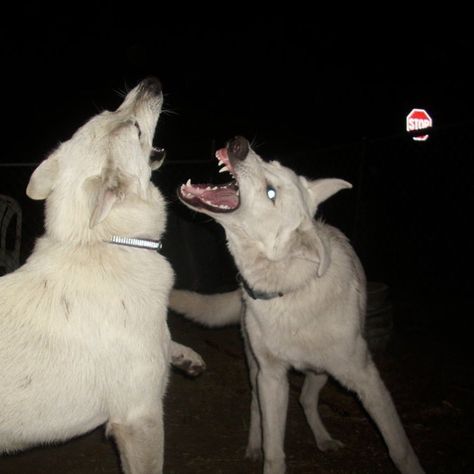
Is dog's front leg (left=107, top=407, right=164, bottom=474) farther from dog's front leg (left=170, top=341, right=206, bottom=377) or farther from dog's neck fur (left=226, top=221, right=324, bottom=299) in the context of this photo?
dog's neck fur (left=226, top=221, right=324, bottom=299)

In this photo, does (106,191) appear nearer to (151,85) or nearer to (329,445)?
(151,85)

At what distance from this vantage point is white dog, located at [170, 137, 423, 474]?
112 inches

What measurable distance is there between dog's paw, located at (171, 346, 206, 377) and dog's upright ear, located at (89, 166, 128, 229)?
1022 mm

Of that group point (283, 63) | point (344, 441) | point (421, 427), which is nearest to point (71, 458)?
point (344, 441)

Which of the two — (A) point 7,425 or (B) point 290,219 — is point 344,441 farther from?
(A) point 7,425

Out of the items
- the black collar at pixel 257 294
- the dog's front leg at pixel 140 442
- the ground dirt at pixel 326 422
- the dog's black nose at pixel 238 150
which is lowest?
the ground dirt at pixel 326 422

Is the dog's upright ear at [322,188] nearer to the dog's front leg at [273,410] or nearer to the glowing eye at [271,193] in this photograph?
the glowing eye at [271,193]

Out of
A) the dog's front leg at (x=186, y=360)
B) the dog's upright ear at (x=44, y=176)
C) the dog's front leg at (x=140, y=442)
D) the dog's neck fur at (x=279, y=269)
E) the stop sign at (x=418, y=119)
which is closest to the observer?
the dog's front leg at (x=140, y=442)

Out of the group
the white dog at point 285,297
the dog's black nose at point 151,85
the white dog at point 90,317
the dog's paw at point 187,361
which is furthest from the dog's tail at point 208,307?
the dog's black nose at point 151,85

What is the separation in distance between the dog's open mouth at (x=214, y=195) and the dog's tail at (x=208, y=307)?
2.97ft

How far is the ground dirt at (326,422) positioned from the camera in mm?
3221

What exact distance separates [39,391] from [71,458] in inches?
64.8

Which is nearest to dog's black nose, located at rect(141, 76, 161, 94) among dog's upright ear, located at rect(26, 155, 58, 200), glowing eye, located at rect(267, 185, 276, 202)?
dog's upright ear, located at rect(26, 155, 58, 200)

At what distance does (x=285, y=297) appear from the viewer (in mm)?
2988
